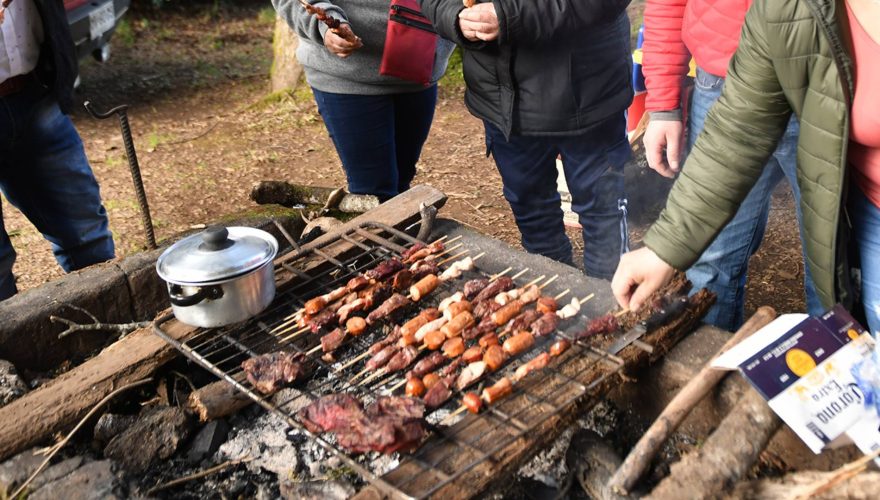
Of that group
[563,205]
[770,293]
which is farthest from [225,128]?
[770,293]

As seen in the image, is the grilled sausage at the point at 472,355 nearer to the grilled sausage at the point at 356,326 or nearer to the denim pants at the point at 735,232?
the grilled sausage at the point at 356,326

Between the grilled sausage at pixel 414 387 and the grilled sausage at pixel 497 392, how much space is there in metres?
0.30

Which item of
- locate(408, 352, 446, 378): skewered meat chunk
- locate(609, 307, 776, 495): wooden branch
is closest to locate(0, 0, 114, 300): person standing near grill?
locate(408, 352, 446, 378): skewered meat chunk

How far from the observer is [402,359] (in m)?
3.03

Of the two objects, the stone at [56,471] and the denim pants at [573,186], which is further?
the denim pants at [573,186]

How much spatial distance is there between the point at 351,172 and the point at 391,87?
1.94 feet

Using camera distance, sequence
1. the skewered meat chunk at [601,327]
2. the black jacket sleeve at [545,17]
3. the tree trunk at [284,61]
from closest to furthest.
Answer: the skewered meat chunk at [601,327] → the black jacket sleeve at [545,17] → the tree trunk at [284,61]

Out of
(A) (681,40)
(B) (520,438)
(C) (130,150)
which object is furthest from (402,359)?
(A) (681,40)

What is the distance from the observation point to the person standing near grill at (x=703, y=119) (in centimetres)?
337

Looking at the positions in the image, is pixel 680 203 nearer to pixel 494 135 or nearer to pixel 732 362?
pixel 732 362

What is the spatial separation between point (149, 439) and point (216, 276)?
0.68 m

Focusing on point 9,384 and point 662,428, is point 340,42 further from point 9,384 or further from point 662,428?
point 662,428

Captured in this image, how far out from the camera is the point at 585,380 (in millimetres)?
2701

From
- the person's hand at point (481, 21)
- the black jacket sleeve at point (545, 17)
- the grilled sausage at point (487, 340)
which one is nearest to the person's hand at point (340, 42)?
the person's hand at point (481, 21)
